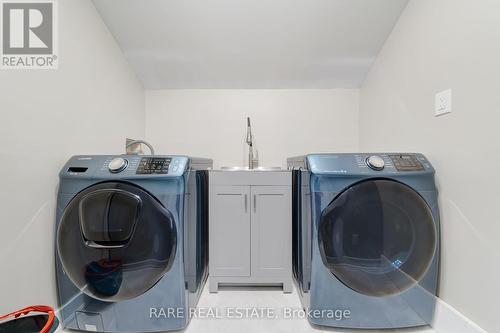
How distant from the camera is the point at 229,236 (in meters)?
1.55

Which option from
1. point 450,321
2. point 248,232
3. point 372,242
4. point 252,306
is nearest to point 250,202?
point 248,232

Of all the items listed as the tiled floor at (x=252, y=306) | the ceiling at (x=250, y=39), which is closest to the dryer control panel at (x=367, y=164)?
the tiled floor at (x=252, y=306)

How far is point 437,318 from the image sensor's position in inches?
45.9

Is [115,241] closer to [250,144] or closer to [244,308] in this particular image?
[244,308]

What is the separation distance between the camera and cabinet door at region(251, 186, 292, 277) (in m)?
1.55

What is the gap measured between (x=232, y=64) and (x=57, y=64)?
1.17m

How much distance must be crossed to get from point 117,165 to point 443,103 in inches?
64.2

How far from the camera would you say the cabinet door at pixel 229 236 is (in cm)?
155

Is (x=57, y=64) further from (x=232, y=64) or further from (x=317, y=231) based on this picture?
(x=317, y=231)

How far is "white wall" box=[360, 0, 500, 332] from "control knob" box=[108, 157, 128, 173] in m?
1.57

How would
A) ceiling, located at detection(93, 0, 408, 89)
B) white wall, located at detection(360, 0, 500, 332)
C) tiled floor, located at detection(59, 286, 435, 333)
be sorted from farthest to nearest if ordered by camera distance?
1. ceiling, located at detection(93, 0, 408, 89)
2. tiled floor, located at detection(59, 286, 435, 333)
3. white wall, located at detection(360, 0, 500, 332)

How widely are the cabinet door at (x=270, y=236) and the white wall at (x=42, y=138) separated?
1.09 meters

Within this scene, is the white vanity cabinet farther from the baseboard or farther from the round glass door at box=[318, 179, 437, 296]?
the baseboard

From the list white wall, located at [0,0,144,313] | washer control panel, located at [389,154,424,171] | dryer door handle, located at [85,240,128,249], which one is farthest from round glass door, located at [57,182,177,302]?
washer control panel, located at [389,154,424,171]
